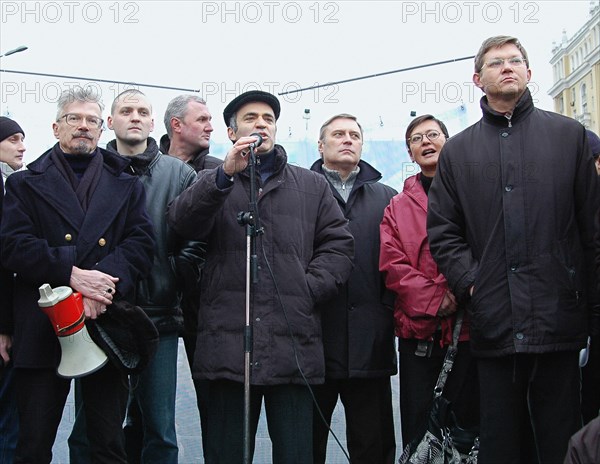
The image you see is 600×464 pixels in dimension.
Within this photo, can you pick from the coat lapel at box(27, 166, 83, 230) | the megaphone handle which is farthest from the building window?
the megaphone handle

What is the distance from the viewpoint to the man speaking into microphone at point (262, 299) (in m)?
3.58

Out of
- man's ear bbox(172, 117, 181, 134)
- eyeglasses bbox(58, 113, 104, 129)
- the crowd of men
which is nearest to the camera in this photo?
the crowd of men

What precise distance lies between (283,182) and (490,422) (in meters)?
1.51

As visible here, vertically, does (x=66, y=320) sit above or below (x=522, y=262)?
below

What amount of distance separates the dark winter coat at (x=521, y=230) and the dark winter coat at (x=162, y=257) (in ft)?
4.37

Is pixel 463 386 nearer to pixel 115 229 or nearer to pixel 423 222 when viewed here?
pixel 423 222

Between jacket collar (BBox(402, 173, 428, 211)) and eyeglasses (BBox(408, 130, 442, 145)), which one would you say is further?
eyeglasses (BBox(408, 130, 442, 145))

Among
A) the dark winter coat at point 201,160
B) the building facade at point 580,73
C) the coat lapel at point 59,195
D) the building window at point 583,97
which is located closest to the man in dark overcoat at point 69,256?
the coat lapel at point 59,195

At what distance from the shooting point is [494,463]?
11.1 feet

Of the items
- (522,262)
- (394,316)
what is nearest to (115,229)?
Result: (394,316)

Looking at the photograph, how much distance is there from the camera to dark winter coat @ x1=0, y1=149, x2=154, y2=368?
342 centimetres

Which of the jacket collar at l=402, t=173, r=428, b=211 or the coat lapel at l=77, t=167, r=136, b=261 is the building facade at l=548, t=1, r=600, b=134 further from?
the coat lapel at l=77, t=167, r=136, b=261

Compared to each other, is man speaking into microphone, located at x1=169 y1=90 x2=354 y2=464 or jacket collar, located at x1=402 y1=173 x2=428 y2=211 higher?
jacket collar, located at x1=402 y1=173 x2=428 y2=211

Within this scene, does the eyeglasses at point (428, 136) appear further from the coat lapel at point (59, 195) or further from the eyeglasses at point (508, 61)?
the coat lapel at point (59, 195)
